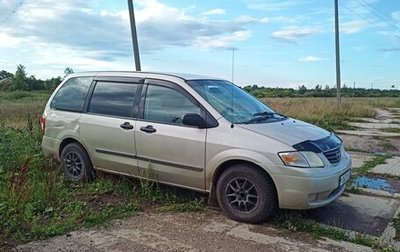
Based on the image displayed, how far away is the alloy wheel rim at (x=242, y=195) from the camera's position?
4691 mm

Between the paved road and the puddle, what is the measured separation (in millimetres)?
2761

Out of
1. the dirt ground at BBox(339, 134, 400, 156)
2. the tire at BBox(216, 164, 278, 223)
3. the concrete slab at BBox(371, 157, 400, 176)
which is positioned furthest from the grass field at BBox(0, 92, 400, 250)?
the dirt ground at BBox(339, 134, 400, 156)

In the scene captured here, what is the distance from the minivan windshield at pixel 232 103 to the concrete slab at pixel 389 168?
3.33 metres

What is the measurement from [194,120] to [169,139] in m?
0.45

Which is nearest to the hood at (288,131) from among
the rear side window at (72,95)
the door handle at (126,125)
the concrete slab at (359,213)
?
the concrete slab at (359,213)

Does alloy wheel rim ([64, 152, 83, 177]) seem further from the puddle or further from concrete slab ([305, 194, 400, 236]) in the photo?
the puddle

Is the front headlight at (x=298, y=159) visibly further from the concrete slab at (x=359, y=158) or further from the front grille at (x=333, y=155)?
the concrete slab at (x=359, y=158)

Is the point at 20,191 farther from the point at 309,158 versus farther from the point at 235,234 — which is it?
the point at 309,158

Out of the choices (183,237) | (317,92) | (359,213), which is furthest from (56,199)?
(317,92)

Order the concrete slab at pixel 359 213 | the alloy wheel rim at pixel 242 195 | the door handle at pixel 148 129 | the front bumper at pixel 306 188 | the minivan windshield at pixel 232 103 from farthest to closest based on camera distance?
the door handle at pixel 148 129 → the minivan windshield at pixel 232 103 → the concrete slab at pixel 359 213 → the alloy wheel rim at pixel 242 195 → the front bumper at pixel 306 188

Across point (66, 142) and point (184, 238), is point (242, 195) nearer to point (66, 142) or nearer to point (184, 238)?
point (184, 238)

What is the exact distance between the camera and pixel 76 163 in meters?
6.30

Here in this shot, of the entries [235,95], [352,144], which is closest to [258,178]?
[235,95]

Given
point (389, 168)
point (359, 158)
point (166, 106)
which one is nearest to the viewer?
point (166, 106)
